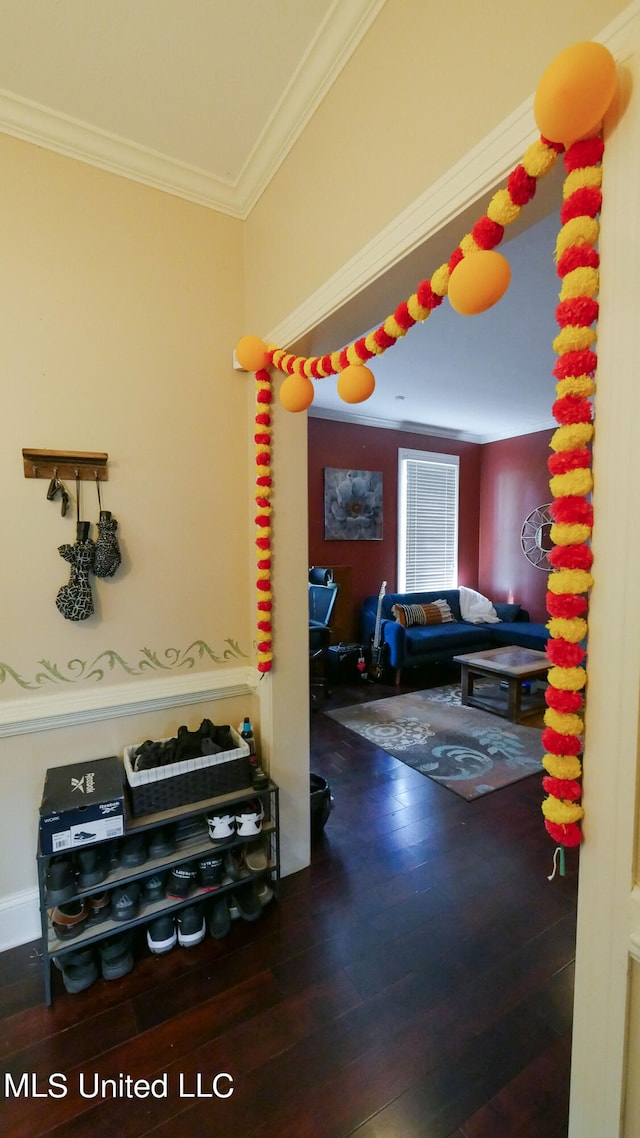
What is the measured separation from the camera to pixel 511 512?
5.63 m

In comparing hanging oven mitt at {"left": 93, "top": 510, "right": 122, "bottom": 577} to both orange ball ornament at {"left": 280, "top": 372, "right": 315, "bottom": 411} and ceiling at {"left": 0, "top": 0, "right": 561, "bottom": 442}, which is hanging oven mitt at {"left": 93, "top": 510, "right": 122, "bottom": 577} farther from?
ceiling at {"left": 0, "top": 0, "right": 561, "bottom": 442}

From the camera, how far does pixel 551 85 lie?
24.2 inches

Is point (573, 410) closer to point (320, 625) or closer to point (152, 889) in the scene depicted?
point (152, 889)

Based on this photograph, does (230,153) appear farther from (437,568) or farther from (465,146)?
(437,568)

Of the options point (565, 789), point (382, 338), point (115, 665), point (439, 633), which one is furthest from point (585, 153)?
point (439, 633)

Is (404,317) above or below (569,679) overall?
above

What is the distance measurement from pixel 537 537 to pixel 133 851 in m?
5.16

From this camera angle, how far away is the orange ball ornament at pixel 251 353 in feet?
5.20

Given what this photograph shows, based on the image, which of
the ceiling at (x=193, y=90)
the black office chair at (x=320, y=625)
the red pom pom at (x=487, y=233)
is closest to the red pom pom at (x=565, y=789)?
the red pom pom at (x=487, y=233)

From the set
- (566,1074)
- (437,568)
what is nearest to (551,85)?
(566,1074)

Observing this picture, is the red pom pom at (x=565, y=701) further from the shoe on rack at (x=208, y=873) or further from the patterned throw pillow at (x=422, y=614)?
the patterned throw pillow at (x=422, y=614)

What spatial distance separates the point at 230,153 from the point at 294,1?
522 mm

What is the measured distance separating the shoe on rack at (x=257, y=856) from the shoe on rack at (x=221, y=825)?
175 millimetres

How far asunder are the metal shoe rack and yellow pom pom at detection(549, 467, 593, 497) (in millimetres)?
1443
